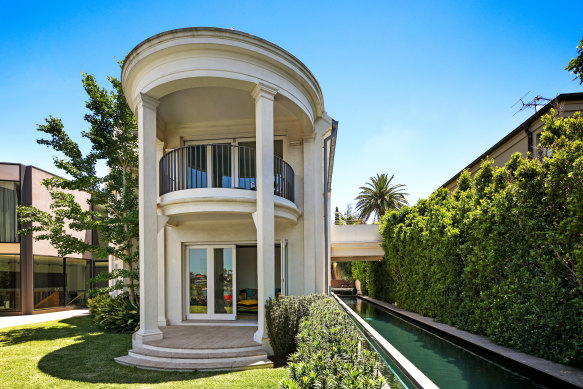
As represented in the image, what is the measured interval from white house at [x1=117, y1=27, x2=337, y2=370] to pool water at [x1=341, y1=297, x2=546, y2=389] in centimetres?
312

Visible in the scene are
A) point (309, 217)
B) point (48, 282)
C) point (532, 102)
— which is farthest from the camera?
point (48, 282)

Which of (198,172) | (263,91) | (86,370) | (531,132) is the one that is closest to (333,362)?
(86,370)

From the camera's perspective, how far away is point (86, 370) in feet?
21.2

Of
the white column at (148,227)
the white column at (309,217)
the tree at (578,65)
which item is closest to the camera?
the tree at (578,65)

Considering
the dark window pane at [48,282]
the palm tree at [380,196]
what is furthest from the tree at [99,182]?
the palm tree at [380,196]

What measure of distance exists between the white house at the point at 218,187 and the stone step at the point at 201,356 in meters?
0.02

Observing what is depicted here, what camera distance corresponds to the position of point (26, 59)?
8.95 m

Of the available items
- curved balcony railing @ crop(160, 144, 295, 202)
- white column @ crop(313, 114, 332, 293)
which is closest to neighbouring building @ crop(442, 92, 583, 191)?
white column @ crop(313, 114, 332, 293)

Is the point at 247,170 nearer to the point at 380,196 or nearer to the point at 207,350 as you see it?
the point at 207,350

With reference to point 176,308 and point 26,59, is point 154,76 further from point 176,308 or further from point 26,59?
point 176,308

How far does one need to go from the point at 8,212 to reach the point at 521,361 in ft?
67.3

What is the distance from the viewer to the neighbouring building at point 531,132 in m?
11.2

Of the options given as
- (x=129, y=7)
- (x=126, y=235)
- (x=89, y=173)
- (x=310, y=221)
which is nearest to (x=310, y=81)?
(x=310, y=221)

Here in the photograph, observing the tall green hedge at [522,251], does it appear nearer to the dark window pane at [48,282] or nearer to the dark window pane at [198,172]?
the dark window pane at [198,172]
